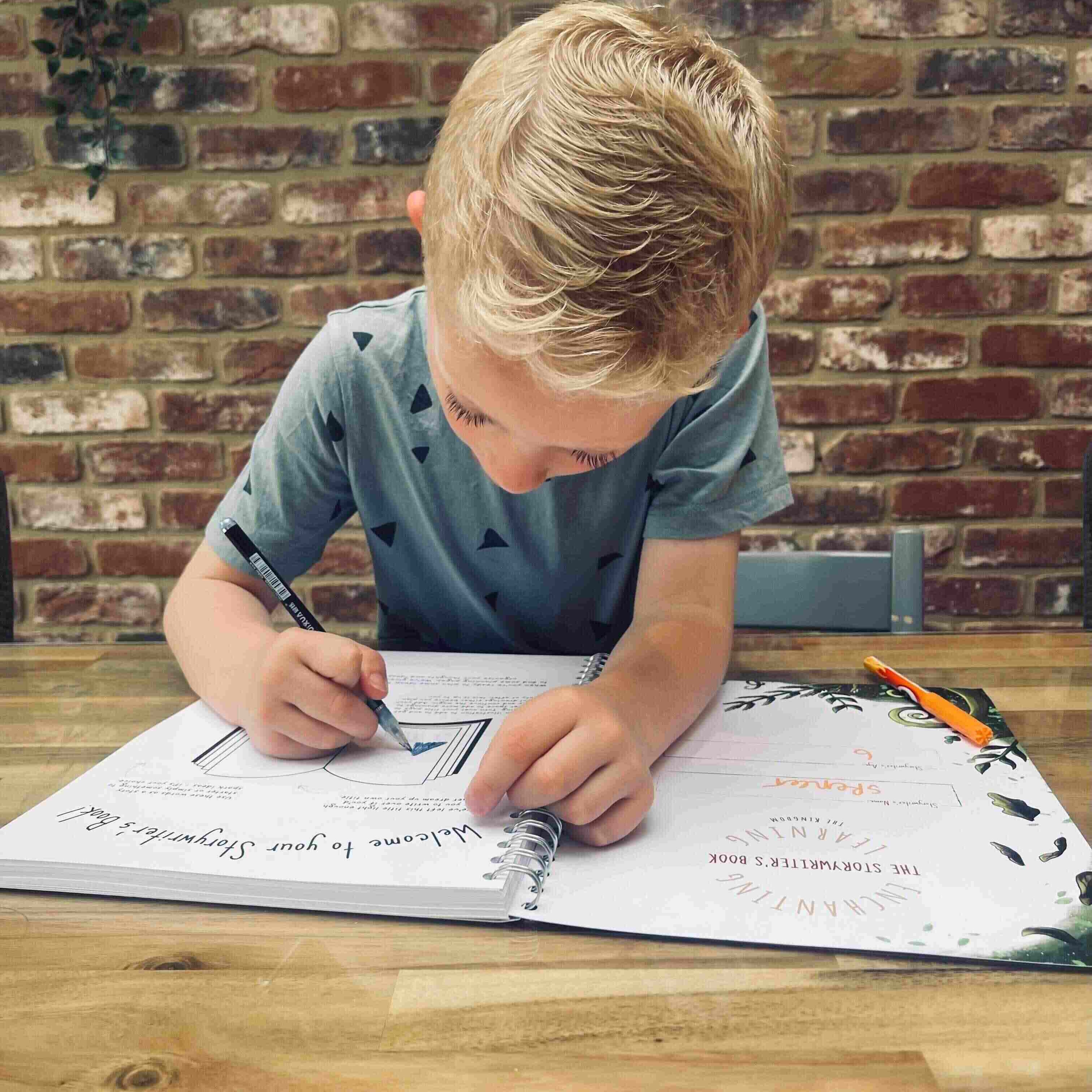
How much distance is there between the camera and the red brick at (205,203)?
1371 millimetres

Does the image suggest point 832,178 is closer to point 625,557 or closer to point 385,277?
point 385,277

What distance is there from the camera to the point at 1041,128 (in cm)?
133

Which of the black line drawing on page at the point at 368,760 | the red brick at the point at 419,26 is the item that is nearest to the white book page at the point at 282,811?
the black line drawing on page at the point at 368,760

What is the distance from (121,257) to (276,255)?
0.74 ft

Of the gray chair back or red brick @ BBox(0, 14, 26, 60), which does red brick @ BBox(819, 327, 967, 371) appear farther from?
red brick @ BBox(0, 14, 26, 60)

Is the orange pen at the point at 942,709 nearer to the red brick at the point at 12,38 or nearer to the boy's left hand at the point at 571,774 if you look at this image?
the boy's left hand at the point at 571,774

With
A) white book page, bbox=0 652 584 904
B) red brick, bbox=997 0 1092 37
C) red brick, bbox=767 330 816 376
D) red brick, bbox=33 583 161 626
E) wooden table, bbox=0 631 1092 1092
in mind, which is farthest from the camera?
red brick, bbox=33 583 161 626

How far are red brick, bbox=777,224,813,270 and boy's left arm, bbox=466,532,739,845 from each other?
0.77 meters

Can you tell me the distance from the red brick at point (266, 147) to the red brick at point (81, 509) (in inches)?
19.7

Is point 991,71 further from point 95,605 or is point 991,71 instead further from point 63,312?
point 95,605

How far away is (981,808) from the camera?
486mm

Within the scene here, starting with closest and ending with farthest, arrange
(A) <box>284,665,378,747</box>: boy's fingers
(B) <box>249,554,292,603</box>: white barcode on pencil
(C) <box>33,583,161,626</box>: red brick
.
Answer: (A) <box>284,665,378,747</box>: boy's fingers, (B) <box>249,554,292,603</box>: white barcode on pencil, (C) <box>33,583,161,626</box>: red brick

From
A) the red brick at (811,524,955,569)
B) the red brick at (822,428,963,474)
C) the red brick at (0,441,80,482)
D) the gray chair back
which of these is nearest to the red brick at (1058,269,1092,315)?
the red brick at (822,428,963,474)

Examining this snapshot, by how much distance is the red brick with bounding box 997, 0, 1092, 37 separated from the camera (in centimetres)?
130
